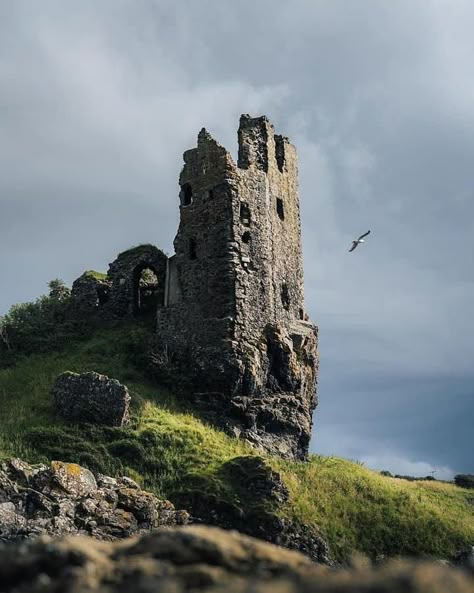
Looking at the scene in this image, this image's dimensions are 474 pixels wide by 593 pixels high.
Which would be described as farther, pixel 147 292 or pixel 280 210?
pixel 147 292

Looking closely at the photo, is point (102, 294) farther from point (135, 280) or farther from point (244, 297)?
point (244, 297)

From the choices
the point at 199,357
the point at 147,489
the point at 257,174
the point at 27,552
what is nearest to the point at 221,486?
the point at 147,489

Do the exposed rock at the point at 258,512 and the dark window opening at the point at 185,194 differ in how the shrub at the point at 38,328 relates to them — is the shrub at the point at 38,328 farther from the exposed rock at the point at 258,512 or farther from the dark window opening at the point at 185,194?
the exposed rock at the point at 258,512

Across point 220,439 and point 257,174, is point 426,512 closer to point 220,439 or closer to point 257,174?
point 220,439

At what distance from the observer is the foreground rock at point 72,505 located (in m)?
22.8

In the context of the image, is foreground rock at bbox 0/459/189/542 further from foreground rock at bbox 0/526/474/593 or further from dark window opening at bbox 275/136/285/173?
dark window opening at bbox 275/136/285/173

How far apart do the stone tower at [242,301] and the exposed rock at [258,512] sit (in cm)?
623

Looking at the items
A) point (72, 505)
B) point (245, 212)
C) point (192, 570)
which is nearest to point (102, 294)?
point (245, 212)

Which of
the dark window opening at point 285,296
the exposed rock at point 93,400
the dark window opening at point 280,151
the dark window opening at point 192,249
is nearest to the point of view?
the exposed rock at point 93,400

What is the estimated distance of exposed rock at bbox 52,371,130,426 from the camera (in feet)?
101

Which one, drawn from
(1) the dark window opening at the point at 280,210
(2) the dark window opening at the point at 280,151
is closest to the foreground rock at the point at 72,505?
(1) the dark window opening at the point at 280,210

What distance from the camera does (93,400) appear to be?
3086cm

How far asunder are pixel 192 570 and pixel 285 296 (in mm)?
34354

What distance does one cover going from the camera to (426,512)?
3241 centimetres
